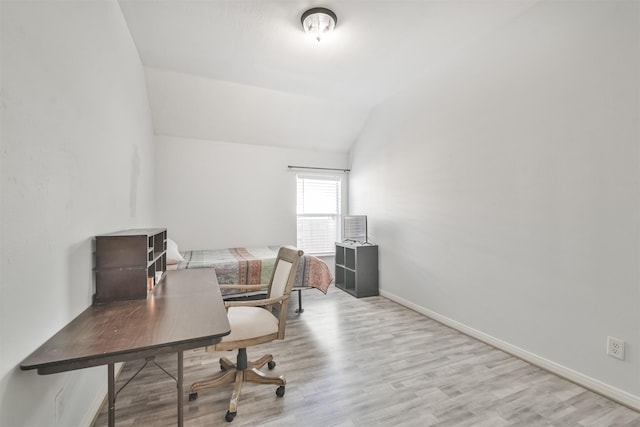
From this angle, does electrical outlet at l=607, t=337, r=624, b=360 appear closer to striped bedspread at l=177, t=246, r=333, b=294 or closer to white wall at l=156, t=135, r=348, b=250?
striped bedspread at l=177, t=246, r=333, b=294

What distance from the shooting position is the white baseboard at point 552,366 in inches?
73.5

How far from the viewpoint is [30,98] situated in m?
1.09

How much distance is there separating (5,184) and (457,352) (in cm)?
307

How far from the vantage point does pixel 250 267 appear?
339cm

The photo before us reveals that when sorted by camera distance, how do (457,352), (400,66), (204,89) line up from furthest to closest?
(204,89)
(400,66)
(457,352)

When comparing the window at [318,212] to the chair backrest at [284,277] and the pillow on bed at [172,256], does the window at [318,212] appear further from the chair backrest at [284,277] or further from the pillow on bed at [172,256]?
the chair backrest at [284,277]

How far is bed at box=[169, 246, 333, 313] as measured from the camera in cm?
326

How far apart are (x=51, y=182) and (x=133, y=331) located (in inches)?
29.0

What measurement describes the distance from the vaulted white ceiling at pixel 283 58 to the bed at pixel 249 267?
6.07 feet

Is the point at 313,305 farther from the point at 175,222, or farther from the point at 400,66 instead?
the point at 400,66

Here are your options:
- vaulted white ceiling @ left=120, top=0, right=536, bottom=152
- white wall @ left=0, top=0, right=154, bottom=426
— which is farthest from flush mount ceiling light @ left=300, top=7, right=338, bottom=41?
white wall @ left=0, top=0, right=154, bottom=426

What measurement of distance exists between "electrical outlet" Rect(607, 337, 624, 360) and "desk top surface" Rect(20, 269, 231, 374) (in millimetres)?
2471

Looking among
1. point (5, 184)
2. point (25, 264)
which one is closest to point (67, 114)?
point (5, 184)

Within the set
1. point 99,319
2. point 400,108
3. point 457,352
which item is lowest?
point 457,352
